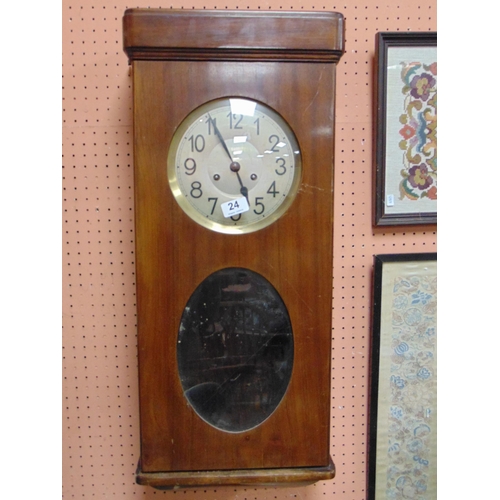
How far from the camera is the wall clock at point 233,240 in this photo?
735mm

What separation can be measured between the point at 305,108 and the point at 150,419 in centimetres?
62

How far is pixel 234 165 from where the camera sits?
0.76 meters

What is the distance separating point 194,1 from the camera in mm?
944

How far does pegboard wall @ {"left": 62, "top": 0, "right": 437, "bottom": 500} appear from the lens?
3.15 feet

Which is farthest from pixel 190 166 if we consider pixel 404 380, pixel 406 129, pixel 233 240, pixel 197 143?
pixel 404 380

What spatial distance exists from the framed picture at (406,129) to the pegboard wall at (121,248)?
0.10 ft

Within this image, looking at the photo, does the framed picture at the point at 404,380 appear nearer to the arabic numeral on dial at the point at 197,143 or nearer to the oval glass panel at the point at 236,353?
the oval glass panel at the point at 236,353

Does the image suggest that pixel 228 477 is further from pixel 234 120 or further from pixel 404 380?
pixel 234 120

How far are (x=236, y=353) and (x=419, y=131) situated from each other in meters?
0.66

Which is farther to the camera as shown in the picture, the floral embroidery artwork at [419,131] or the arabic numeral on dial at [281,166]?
the floral embroidery artwork at [419,131]

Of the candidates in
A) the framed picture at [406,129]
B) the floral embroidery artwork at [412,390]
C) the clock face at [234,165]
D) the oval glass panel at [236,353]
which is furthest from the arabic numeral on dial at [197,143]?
the floral embroidery artwork at [412,390]

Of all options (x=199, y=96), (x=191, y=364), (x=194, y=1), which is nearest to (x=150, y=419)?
(x=191, y=364)

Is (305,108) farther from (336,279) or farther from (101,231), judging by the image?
(101,231)

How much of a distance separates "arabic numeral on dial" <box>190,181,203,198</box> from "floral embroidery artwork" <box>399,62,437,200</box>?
0.50 metres
